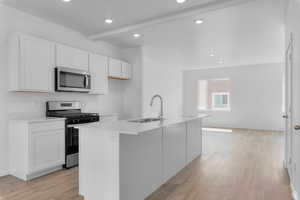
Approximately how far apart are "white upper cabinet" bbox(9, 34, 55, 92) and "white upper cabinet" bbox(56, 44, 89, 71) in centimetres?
17

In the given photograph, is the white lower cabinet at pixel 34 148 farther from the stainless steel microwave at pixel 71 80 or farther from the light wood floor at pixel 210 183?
the stainless steel microwave at pixel 71 80

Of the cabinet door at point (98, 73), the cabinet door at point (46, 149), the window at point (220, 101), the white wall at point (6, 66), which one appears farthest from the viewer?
the window at point (220, 101)

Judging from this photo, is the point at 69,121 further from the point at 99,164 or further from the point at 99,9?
the point at 99,9

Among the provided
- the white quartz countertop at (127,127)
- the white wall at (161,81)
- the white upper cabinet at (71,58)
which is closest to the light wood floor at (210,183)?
the white quartz countertop at (127,127)

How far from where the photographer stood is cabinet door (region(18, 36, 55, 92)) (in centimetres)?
297

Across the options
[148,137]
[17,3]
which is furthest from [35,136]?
[17,3]

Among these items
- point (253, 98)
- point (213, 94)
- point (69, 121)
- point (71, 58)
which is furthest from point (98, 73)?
point (213, 94)

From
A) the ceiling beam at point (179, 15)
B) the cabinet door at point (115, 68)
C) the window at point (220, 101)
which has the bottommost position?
the window at point (220, 101)

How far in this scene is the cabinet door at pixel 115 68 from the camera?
15.2 ft

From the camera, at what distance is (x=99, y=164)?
7.00ft

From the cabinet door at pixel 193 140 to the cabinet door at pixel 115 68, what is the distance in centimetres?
220

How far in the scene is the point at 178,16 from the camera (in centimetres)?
323

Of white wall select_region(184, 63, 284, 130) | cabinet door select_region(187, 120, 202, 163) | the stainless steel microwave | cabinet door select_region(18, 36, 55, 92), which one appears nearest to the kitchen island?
cabinet door select_region(187, 120, 202, 163)

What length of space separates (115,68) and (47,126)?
2.22m
